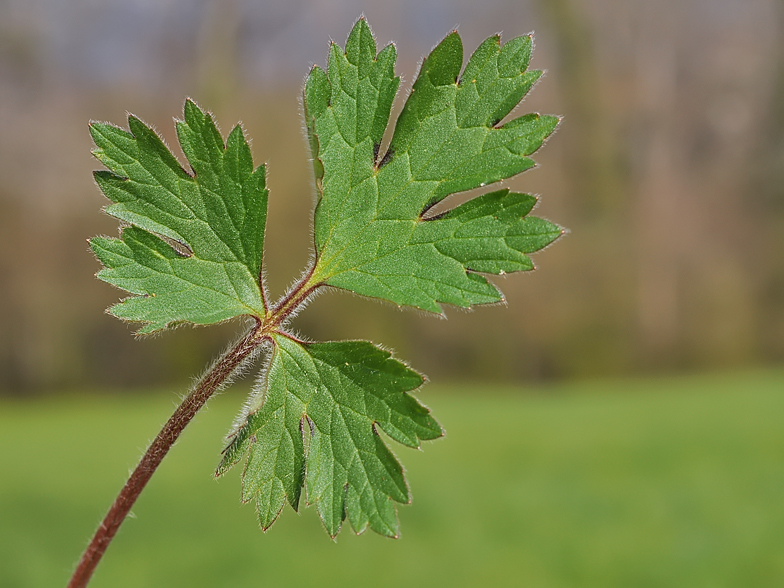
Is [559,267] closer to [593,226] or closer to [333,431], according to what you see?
[593,226]

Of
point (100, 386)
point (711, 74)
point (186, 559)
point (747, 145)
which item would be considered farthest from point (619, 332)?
point (186, 559)

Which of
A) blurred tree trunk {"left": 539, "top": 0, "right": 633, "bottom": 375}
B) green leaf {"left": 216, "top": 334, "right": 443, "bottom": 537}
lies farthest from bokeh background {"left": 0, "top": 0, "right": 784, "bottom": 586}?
green leaf {"left": 216, "top": 334, "right": 443, "bottom": 537}

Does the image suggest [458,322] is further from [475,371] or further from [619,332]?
[619,332]

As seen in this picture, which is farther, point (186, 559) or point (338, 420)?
point (186, 559)

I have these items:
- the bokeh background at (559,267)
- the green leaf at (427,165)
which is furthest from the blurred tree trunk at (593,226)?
the green leaf at (427,165)

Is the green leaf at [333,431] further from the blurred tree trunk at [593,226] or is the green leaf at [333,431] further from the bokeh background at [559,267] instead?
the blurred tree trunk at [593,226]

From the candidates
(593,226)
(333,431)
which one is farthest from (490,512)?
(593,226)
